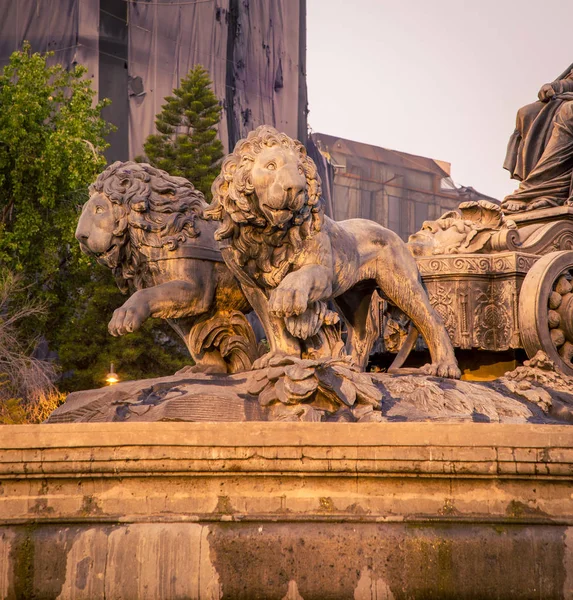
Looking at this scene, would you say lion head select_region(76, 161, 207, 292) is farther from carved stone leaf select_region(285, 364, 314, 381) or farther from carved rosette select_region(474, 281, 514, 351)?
carved rosette select_region(474, 281, 514, 351)

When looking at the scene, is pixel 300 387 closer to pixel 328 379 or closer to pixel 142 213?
pixel 328 379

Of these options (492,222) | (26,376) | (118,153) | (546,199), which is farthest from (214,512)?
(118,153)

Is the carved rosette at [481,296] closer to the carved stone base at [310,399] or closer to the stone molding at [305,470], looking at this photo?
the carved stone base at [310,399]

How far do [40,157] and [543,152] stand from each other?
15824 millimetres

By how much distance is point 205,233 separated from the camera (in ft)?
20.1

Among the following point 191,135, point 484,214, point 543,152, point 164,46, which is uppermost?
point 164,46

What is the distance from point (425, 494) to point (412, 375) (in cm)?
148

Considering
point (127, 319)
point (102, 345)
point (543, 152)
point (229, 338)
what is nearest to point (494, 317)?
point (229, 338)

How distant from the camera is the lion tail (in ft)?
20.2

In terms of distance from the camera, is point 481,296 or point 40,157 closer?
point 481,296

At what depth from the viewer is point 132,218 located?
5.97m

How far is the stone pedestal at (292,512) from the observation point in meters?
4.34

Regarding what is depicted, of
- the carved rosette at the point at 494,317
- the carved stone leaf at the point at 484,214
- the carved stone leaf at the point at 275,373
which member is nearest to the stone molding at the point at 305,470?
the carved stone leaf at the point at 275,373

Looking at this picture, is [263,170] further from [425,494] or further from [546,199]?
[546,199]
